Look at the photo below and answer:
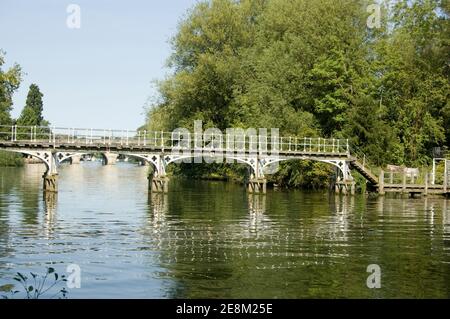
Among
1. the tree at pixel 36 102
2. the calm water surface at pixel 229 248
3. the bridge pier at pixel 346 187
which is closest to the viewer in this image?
the calm water surface at pixel 229 248

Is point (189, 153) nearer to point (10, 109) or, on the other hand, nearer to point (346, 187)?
point (346, 187)

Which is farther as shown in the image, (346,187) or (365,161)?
(365,161)

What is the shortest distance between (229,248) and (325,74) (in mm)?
44664

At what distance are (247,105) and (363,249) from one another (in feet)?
164

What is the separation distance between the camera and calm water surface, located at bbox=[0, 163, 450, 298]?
20.2 meters

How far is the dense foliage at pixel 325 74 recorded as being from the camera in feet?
226

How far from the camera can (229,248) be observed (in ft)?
90.8

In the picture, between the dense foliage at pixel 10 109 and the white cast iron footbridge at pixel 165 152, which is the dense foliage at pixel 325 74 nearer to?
the white cast iron footbridge at pixel 165 152

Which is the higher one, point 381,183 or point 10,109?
point 10,109

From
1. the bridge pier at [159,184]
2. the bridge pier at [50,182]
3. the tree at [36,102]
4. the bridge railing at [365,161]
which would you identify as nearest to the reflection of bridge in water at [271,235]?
the bridge pier at [159,184]

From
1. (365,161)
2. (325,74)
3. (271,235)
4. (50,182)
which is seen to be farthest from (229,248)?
(325,74)

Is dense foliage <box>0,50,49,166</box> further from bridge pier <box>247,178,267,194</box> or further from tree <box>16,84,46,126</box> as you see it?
bridge pier <box>247,178,267,194</box>

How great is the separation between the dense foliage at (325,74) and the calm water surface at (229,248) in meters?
21.4
